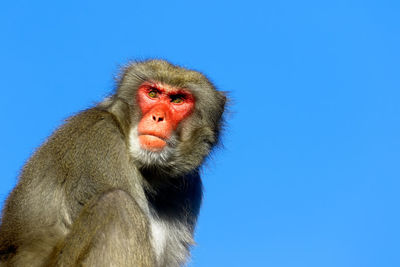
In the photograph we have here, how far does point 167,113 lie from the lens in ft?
31.6

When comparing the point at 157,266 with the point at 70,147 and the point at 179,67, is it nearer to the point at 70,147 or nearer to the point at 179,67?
the point at 70,147

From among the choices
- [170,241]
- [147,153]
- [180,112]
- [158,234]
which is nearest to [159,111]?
[180,112]

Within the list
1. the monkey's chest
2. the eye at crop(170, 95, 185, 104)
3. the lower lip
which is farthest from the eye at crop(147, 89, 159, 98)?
the monkey's chest

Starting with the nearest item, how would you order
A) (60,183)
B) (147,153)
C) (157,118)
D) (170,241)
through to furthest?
(60,183) < (147,153) < (157,118) < (170,241)

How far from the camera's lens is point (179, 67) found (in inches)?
408

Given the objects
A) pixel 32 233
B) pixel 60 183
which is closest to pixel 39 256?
pixel 32 233

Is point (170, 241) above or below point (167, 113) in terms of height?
below

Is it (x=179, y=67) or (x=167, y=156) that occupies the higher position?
(x=179, y=67)

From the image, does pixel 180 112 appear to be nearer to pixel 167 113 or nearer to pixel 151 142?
pixel 167 113

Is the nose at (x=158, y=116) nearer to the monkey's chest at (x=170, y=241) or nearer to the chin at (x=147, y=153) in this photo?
the chin at (x=147, y=153)

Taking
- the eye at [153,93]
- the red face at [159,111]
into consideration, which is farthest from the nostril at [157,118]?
the eye at [153,93]

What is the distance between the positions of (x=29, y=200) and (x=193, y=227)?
2677 mm

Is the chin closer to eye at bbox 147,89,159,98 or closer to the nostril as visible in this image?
the nostril

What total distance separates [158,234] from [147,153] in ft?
4.02
